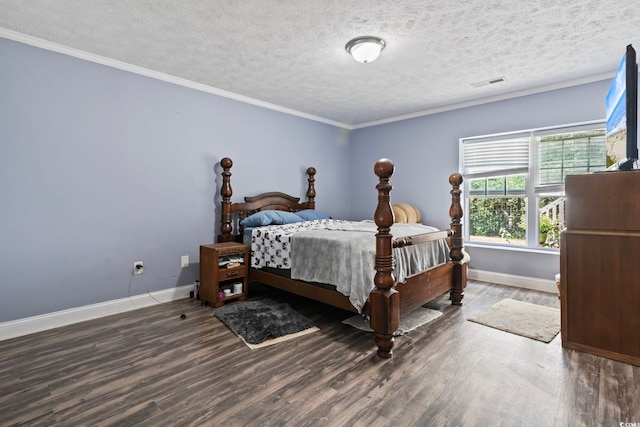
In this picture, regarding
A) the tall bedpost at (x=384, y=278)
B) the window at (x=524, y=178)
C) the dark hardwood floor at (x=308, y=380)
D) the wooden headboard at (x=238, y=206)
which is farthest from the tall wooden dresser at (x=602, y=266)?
the wooden headboard at (x=238, y=206)

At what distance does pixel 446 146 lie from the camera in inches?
173

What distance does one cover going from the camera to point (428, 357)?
2.09 meters

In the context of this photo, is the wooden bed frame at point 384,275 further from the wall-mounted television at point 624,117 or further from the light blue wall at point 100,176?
the wall-mounted television at point 624,117

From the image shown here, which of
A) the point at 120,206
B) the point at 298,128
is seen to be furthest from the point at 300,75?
the point at 120,206

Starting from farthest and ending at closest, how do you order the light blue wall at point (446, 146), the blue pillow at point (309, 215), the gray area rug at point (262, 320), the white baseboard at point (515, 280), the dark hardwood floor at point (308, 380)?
the blue pillow at point (309, 215) < the white baseboard at point (515, 280) < the light blue wall at point (446, 146) < the gray area rug at point (262, 320) < the dark hardwood floor at point (308, 380)

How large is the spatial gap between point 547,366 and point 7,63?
14.7 feet

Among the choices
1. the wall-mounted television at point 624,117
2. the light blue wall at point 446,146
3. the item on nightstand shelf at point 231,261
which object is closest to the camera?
the wall-mounted television at point 624,117

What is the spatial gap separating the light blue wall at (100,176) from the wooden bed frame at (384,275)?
0.73 ft

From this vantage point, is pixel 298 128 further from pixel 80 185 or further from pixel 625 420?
pixel 625 420

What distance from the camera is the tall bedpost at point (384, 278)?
208 cm

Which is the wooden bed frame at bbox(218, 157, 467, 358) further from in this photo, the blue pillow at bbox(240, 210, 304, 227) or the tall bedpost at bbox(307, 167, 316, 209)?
the tall bedpost at bbox(307, 167, 316, 209)

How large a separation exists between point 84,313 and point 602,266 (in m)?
4.06

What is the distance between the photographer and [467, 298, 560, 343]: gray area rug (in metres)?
2.45

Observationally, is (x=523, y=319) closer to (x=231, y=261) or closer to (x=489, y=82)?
(x=489, y=82)
